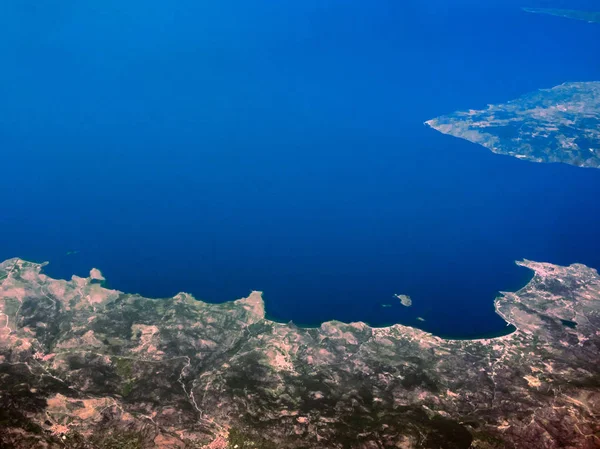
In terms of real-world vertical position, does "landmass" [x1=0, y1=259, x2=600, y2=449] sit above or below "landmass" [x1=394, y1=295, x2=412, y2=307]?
below

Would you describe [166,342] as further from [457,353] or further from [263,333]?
[457,353]

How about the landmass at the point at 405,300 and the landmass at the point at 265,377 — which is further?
the landmass at the point at 405,300

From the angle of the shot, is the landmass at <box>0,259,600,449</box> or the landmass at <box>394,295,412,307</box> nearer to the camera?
the landmass at <box>0,259,600,449</box>

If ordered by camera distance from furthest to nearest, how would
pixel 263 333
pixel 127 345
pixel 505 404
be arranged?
pixel 263 333 < pixel 127 345 < pixel 505 404

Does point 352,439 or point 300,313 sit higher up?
point 300,313

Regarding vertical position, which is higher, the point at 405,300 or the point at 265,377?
the point at 405,300

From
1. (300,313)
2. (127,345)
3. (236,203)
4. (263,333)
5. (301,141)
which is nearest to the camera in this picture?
(127,345)

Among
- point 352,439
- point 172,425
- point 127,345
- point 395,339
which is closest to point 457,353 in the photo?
point 395,339

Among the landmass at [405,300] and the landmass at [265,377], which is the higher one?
the landmass at [405,300]
